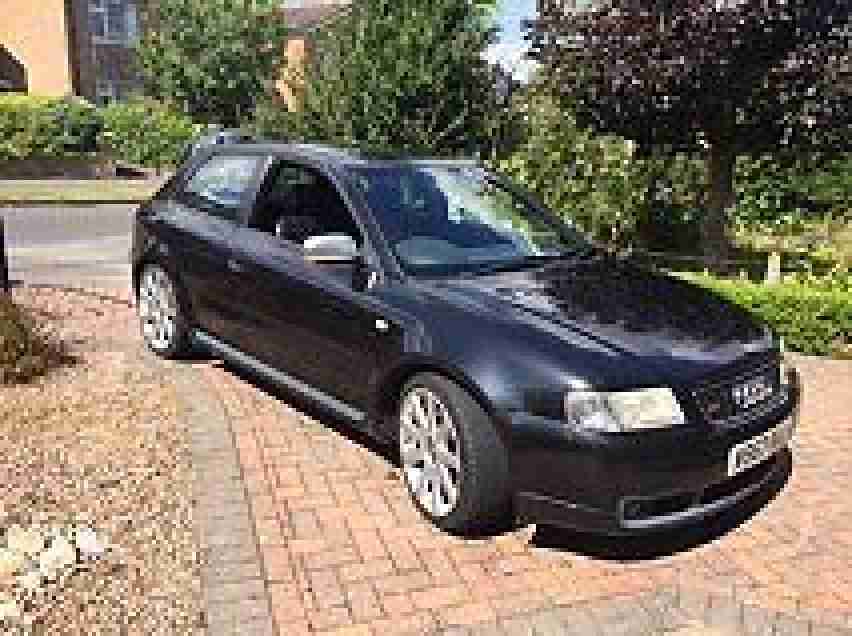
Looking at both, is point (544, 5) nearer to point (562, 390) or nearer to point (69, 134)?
point (562, 390)

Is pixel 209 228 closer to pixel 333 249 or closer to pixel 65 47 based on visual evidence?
pixel 333 249

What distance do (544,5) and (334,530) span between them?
26.1 feet

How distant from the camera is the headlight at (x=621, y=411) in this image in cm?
360

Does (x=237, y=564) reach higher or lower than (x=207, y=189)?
lower

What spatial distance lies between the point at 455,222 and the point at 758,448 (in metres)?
2.06

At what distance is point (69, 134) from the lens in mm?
31172

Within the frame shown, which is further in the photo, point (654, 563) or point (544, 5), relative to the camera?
point (544, 5)

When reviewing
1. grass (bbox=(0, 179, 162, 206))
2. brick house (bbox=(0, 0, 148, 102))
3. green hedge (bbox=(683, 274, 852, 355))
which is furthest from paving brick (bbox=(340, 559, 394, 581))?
brick house (bbox=(0, 0, 148, 102))

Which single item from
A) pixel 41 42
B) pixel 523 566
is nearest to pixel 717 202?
pixel 523 566

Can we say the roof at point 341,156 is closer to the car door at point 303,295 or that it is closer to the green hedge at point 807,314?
the car door at point 303,295

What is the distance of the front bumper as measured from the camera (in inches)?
141

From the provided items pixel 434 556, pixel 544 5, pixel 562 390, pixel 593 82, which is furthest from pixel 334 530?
pixel 544 5

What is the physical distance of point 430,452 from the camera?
13.9 feet

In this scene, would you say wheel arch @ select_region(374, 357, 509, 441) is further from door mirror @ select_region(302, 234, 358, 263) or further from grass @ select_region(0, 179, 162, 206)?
grass @ select_region(0, 179, 162, 206)
